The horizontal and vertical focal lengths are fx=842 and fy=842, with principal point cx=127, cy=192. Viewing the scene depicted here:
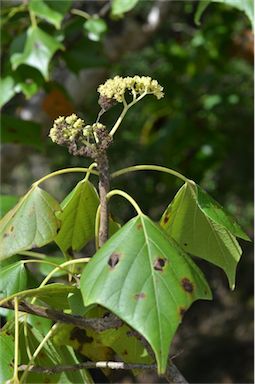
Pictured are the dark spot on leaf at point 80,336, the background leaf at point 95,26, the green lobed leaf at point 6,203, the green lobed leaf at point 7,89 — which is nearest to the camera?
the dark spot on leaf at point 80,336

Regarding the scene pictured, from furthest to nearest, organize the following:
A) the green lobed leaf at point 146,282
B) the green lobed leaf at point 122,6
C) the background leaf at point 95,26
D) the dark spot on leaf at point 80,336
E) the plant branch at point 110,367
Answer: the background leaf at point 95,26 < the green lobed leaf at point 122,6 < the dark spot on leaf at point 80,336 < the plant branch at point 110,367 < the green lobed leaf at point 146,282

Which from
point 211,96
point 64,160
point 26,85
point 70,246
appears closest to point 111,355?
point 70,246

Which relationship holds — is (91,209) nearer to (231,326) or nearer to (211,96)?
(211,96)

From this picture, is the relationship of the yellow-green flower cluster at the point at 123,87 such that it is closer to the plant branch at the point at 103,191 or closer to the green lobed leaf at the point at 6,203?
the plant branch at the point at 103,191

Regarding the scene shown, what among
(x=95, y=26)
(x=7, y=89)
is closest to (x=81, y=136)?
(x=7, y=89)

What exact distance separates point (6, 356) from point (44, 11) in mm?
1034

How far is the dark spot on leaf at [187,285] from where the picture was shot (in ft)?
2.76

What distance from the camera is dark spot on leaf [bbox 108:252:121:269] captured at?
0.84m

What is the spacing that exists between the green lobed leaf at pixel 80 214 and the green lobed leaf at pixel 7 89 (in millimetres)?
934

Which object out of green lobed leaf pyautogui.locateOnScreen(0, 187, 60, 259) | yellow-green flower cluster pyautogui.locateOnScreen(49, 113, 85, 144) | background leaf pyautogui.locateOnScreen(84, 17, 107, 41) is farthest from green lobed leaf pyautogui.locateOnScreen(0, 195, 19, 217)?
background leaf pyautogui.locateOnScreen(84, 17, 107, 41)

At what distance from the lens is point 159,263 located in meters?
0.85

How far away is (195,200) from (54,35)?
3.52ft

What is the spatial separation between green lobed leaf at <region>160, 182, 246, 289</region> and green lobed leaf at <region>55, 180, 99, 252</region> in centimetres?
9

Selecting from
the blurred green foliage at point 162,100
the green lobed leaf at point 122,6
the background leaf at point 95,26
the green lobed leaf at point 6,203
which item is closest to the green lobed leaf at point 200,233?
the green lobed leaf at point 6,203
